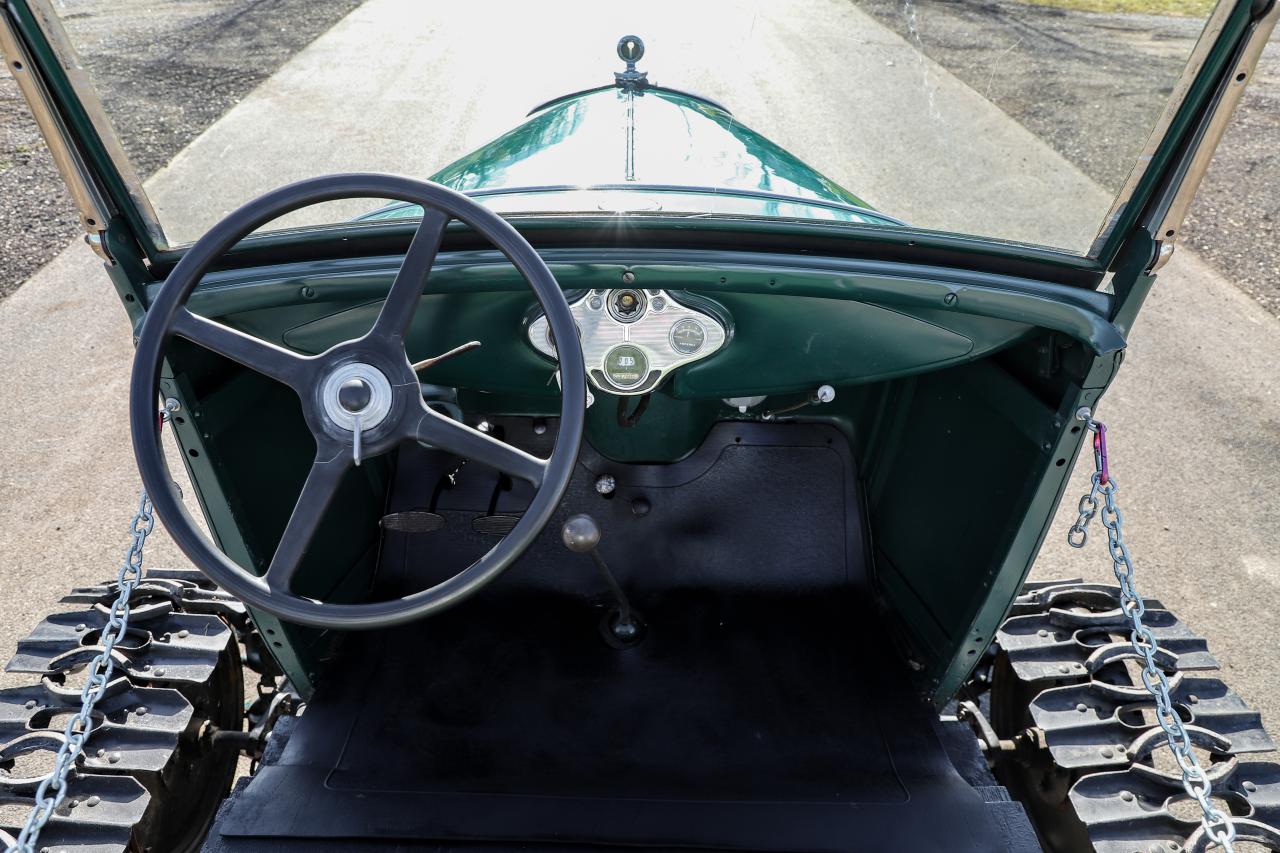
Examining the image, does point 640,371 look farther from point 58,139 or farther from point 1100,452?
point 58,139

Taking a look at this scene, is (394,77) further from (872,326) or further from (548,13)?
(872,326)

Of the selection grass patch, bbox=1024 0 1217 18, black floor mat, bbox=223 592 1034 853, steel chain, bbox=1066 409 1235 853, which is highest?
grass patch, bbox=1024 0 1217 18

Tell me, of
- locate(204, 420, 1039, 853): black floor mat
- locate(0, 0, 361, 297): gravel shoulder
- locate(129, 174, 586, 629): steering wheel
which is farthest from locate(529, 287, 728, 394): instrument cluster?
locate(0, 0, 361, 297): gravel shoulder

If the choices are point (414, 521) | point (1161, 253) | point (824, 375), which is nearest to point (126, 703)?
point (414, 521)

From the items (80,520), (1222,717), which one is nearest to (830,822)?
(1222,717)

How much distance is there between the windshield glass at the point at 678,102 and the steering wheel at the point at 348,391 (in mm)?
332

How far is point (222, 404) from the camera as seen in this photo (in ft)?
6.72

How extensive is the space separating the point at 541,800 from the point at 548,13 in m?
1.90

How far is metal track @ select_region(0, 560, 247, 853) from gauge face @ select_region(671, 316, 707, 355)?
55.3 inches

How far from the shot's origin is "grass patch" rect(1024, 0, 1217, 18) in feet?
5.13

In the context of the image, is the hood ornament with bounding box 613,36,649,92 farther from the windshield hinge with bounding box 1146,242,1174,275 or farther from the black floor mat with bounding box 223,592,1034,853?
the black floor mat with bounding box 223,592,1034,853

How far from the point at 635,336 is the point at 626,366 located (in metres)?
0.07

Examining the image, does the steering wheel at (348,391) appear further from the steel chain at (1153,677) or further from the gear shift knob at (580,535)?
the steel chain at (1153,677)

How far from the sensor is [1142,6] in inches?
70.1
